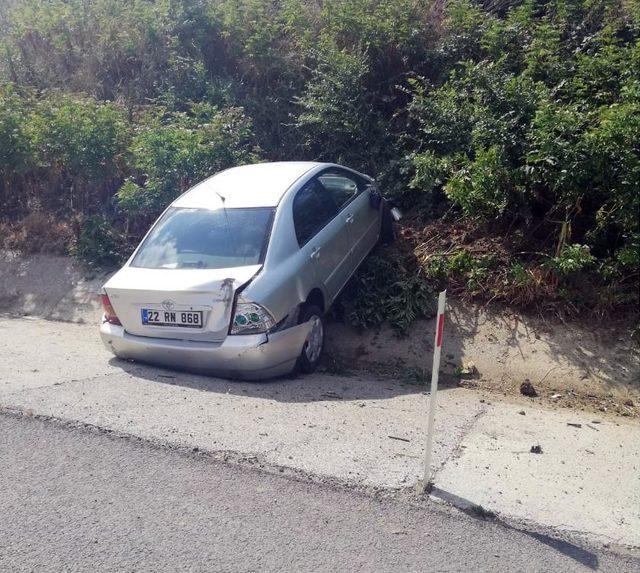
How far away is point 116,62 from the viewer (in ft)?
45.4

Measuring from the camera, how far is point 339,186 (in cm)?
844

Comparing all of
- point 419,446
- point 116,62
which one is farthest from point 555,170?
point 116,62

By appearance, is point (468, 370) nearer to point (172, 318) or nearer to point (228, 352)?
point (228, 352)

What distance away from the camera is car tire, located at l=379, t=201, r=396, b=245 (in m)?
9.23

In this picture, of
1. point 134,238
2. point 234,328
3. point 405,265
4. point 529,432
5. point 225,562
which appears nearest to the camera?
point 225,562

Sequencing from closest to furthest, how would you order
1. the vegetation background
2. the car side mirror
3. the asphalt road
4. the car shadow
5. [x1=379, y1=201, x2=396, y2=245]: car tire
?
the asphalt road < the car shadow < the vegetation background < the car side mirror < [x1=379, y1=201, x2=396, y2=245]: car tire

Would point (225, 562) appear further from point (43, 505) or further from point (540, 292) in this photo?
point (540, 292)

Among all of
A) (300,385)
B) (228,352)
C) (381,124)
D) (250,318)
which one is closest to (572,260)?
(300,385)

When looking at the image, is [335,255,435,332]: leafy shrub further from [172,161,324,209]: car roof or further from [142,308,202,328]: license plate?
[142,308,202,328]: license plate

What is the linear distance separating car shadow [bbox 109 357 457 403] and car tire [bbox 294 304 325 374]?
10 cm

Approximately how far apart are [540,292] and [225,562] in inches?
185

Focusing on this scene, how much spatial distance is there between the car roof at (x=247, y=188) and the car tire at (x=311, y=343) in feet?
3.73

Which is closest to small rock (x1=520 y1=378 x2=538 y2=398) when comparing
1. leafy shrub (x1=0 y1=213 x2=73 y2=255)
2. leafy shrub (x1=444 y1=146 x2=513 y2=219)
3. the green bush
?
leafy shrub (x1=444 y1=146 x2=513 y2=219)

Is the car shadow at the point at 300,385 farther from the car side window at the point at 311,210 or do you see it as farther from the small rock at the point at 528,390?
the car side window at the point at 311,210
